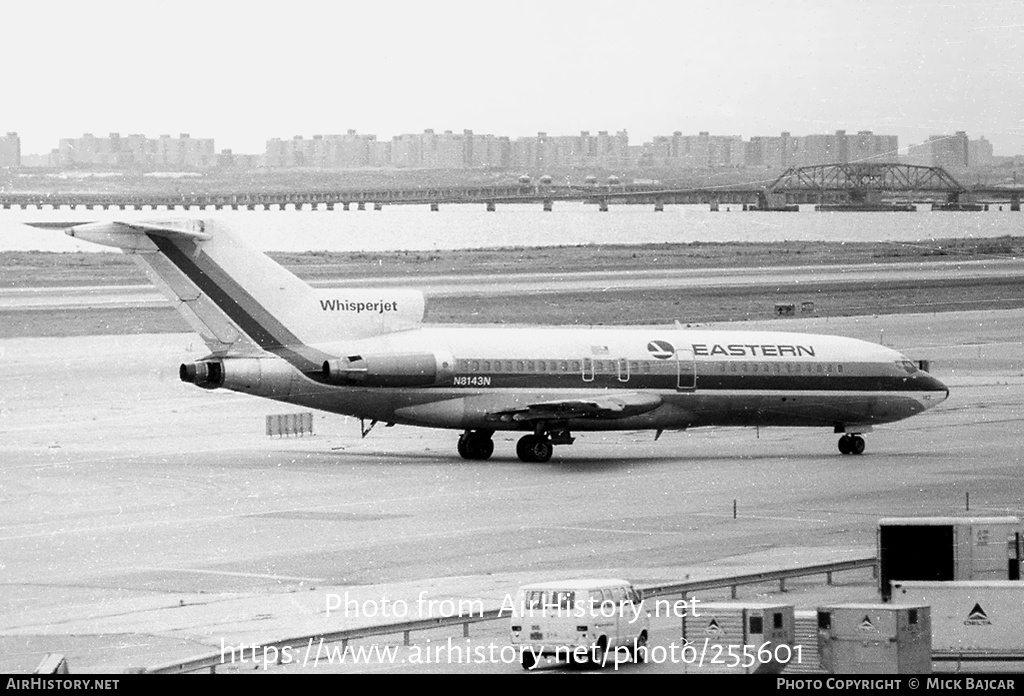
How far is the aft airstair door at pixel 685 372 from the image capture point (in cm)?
5644

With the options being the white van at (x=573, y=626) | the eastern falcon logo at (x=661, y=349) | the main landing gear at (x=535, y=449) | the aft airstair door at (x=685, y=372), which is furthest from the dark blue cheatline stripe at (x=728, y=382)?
the white van at (x=573, y=626)

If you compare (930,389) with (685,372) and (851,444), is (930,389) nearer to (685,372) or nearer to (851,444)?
(851,444)

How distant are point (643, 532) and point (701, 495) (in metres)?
7.07

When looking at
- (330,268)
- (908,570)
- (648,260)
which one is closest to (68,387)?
(908,570)

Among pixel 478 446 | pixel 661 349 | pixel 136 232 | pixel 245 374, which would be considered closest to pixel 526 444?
pixel 478 446

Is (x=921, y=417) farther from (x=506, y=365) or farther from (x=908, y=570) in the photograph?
(x=908, y=570)

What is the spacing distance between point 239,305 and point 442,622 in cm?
2591

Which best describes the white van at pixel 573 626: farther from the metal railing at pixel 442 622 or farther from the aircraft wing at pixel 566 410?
the aircraft wing at pixel 566 410

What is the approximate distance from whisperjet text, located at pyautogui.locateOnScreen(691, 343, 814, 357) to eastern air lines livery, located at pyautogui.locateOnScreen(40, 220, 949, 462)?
47 mm

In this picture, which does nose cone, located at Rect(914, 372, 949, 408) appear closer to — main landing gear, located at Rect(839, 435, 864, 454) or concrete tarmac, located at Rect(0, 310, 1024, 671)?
concrete tarmac, located at Rect(0, 310, 1024, 671)

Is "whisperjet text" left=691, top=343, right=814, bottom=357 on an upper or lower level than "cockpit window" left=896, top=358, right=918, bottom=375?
upper

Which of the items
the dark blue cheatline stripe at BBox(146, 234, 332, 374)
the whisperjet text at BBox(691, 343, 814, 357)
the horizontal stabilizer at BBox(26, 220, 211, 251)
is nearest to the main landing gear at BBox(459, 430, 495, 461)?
the dark blue cheatline stripe at BBox(146, 234, 332, 374)

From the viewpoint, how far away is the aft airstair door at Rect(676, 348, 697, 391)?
2222 inches
